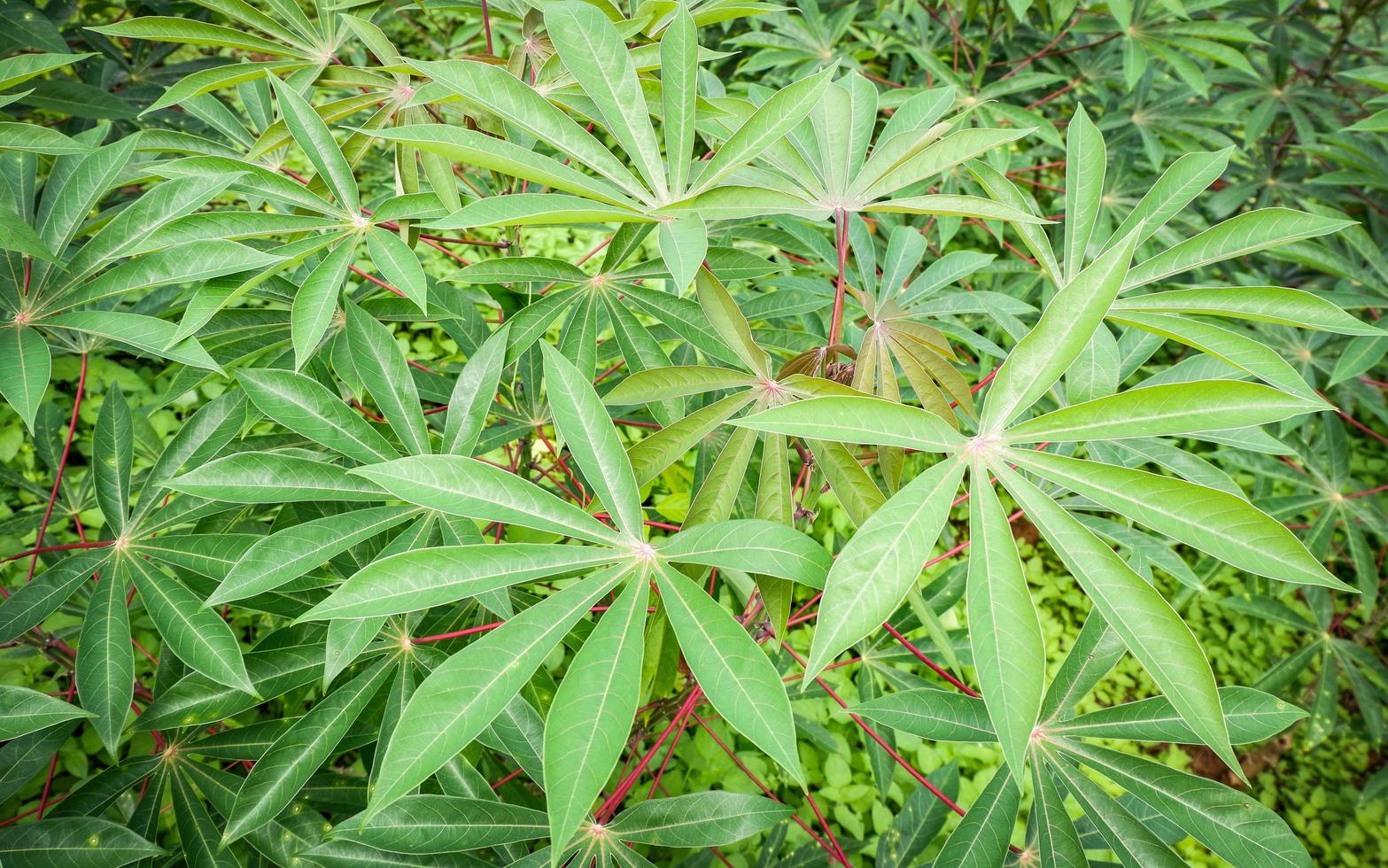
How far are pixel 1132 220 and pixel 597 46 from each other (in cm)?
80

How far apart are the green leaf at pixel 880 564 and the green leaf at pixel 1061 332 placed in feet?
0.38

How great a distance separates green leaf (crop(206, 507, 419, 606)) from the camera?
2.79 ft

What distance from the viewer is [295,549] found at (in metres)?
0.89

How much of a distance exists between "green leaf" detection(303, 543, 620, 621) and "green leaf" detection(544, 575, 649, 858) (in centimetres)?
9

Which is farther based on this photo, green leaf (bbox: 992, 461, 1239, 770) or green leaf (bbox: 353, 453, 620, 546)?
green leaf (bbox: 353, 453, 620, 546)

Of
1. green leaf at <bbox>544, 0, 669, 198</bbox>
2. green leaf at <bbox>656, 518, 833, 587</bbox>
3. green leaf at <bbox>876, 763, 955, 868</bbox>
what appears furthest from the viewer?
green leaf at <bbox>876, 763, 955, 868</bbox>

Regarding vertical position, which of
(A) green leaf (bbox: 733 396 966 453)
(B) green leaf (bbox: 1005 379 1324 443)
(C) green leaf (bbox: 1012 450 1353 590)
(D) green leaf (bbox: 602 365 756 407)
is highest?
(B) green leaf (bbox: 1005 379 1324 443)

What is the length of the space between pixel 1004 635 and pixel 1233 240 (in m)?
0.67

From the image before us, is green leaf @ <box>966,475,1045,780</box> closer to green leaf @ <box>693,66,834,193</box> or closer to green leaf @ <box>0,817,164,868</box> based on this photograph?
green leaf @ <box>693,66,834,193</box>

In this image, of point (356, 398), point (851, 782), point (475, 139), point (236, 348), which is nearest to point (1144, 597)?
point (475, 139)

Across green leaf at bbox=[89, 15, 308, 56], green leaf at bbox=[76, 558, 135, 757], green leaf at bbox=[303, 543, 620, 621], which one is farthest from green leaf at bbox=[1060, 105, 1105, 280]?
green leaf at bbox=[76, 558, 135, 757]

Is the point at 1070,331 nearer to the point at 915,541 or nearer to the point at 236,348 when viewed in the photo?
the point at 915,541

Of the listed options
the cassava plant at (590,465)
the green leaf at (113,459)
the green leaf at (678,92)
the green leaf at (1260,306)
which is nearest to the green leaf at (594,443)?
the cassava plant at (590,465)

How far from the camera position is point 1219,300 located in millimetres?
895
